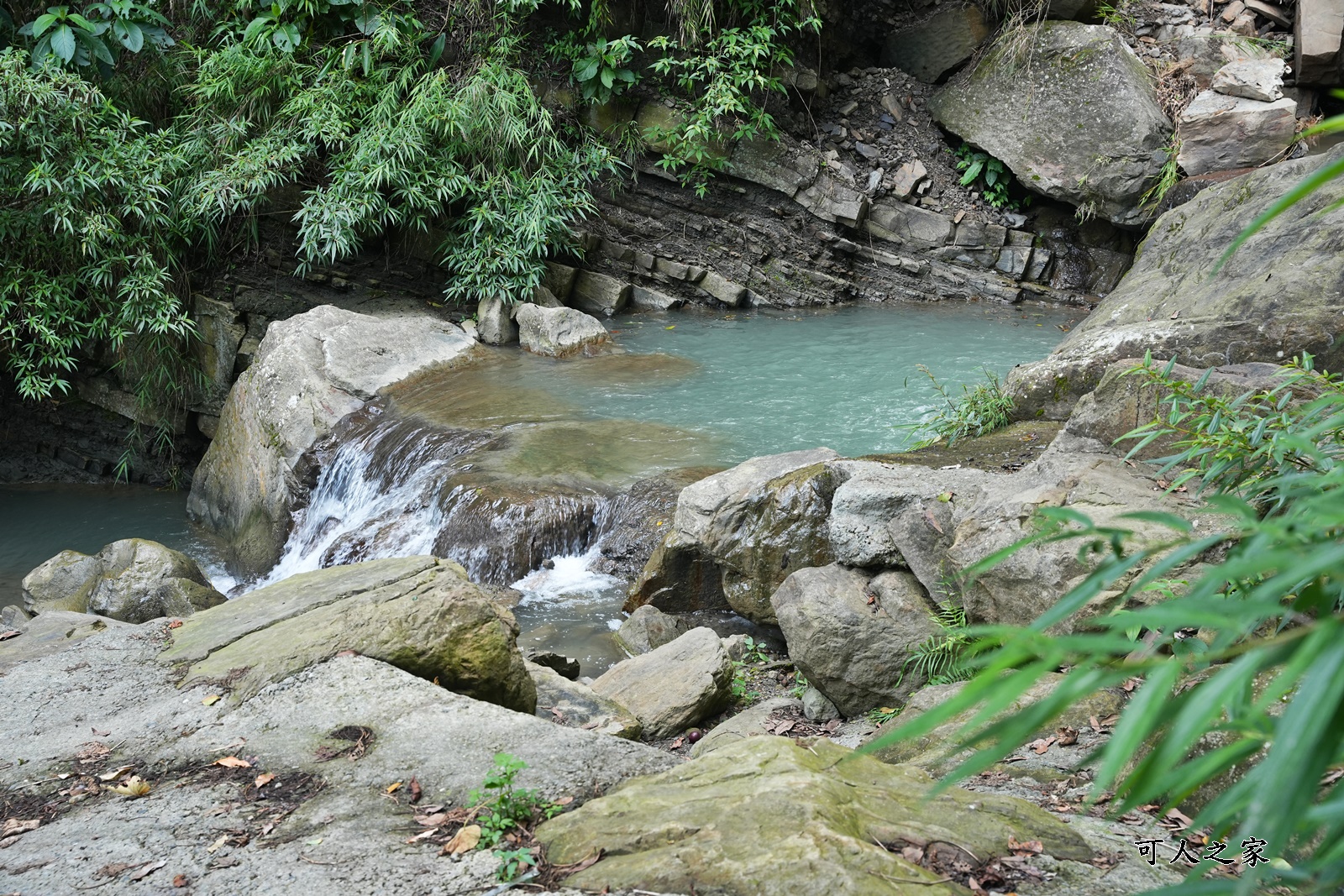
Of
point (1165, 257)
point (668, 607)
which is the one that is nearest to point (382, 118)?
point (668, 607)

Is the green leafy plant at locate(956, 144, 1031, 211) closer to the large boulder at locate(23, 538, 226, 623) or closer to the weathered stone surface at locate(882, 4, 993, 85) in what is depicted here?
the weathered stone surface at locate(882, 4, 993, 85)

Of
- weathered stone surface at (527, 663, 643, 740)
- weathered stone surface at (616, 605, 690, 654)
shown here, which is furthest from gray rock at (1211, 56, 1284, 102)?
weathered stone surface at (527, 663, 643, 740)

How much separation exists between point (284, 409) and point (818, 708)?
18.8ft

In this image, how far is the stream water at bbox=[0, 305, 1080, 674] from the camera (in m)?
6.39

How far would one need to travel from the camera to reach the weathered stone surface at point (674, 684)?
4262 mm

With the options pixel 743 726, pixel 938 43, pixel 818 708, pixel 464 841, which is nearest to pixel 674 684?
pixel 743 726

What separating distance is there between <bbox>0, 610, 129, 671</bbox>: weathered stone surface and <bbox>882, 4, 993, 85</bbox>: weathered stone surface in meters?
12.3

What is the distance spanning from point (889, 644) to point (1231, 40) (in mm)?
10697

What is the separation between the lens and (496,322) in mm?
10148

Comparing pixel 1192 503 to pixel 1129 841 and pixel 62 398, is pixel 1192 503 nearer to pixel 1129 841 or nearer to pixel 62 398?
pixel 1129 841

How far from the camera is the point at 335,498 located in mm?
7625

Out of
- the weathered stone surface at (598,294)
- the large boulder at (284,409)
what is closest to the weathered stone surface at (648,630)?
the large boulder at (284,409)

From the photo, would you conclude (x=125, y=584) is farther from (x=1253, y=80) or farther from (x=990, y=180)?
(x=1253, y=80)

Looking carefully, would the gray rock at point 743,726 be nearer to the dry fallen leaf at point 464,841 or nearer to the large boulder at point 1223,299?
the dry fallen leaf at point 464,841
